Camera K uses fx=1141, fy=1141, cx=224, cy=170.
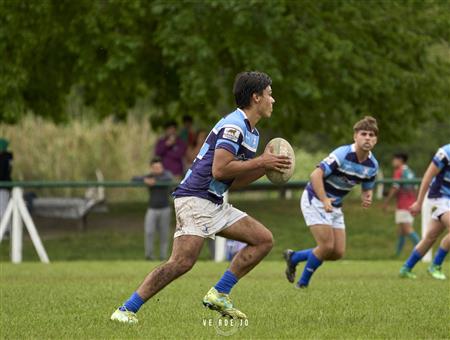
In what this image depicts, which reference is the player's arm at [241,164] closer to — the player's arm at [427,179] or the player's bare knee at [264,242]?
the player's bare knee at [264,242]

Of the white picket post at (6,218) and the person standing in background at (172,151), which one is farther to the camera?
the person standing in background at (172,151)

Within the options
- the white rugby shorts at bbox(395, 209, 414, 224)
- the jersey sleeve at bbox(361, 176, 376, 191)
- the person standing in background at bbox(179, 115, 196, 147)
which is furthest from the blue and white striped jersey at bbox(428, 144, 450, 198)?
the person standing in background at bbox(179, 115, 196, 147)

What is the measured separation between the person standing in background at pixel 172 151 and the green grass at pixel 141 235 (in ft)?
5.64

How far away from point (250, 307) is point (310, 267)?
8.32 ft

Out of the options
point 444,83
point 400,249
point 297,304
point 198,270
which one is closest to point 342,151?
point 297,304

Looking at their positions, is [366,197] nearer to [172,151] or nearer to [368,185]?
[368,185]

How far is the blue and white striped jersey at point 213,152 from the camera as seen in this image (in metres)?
8.43

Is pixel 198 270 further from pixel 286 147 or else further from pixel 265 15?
pixel 286 147

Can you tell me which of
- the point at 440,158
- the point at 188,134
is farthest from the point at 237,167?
the point at 188,134

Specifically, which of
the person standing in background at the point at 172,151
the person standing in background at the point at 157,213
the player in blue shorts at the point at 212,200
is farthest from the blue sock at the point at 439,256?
the person standing in background at the point at 172,151

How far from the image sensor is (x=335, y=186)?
12828 millimetres

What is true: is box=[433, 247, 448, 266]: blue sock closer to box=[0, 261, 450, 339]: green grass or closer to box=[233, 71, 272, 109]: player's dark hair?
box=[0, 261, 450, 339]: green grass

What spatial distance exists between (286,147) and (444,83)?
18.4 meters

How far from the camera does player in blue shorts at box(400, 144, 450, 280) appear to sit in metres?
13.2
